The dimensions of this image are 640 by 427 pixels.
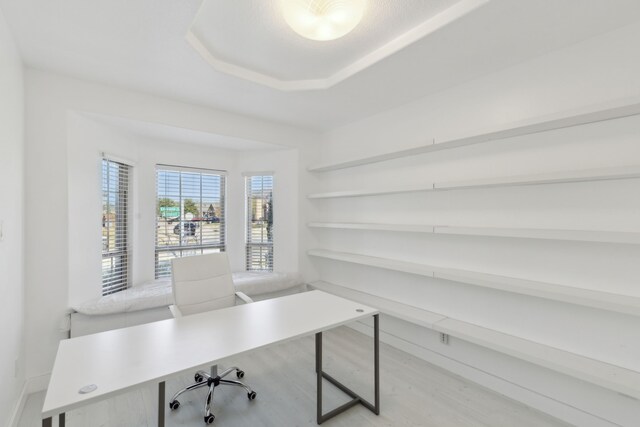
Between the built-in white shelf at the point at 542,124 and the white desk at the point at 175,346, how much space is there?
1544 mm

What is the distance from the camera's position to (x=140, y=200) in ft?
11.5

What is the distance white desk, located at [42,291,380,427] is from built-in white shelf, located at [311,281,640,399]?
0.78 m

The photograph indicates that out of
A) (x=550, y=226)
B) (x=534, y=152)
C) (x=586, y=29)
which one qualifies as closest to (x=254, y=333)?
(x=550, y=226)

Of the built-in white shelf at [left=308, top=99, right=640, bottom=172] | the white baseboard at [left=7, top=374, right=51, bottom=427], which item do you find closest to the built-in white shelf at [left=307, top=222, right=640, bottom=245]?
the built-in white shelf at [left=308, top=99, right=640, bottom=172]

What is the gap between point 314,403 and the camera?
221 cm

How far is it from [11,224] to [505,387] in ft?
12.2

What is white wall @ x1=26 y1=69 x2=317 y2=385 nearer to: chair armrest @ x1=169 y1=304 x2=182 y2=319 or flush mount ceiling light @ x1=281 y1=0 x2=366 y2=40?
chair armrest @ x1=169 y1=304 x2=182 y2=319

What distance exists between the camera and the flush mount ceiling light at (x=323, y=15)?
4.94 feet

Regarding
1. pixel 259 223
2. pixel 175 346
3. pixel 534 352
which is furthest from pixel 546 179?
pixel 259 223

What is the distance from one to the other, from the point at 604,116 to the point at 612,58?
401 mm

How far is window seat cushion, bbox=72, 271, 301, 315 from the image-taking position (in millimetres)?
2596

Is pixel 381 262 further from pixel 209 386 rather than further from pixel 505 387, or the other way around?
pixel 209 386

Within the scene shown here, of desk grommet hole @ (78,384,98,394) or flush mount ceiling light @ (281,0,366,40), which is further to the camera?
flush mount ceiling light @ (281,0,366,40)

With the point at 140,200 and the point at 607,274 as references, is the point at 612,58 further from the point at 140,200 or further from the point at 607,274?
the point at 140,200
